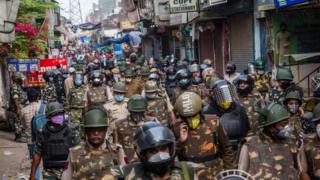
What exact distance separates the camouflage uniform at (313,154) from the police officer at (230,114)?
1772 millimetres

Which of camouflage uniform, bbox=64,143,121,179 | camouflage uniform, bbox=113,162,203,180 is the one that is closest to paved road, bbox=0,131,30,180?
camouflage uniform, bbox=64,143,121,179

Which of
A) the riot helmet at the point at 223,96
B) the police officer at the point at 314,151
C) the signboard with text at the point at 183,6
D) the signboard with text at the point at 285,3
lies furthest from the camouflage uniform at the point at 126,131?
the signboard with text at the point at 183,6

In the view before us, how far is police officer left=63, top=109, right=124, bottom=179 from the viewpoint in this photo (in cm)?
505

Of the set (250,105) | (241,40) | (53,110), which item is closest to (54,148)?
(53,110)

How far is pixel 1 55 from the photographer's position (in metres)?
17.8

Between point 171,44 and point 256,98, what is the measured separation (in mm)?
29597

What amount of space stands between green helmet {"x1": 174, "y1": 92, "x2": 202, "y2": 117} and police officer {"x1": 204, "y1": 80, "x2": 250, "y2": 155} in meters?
1.40

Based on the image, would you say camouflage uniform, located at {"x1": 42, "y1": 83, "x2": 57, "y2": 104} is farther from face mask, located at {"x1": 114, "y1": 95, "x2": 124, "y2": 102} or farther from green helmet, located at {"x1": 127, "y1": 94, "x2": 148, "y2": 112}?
green helmet, located at {"x1": 127, "y1": 94, "x2": 148, "y2": 112}

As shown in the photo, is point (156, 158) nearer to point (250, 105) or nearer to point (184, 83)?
point (250, 105)

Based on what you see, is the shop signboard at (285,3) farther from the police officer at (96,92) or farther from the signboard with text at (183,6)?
the signboard with text at (183,6)

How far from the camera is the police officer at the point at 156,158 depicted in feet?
11.8

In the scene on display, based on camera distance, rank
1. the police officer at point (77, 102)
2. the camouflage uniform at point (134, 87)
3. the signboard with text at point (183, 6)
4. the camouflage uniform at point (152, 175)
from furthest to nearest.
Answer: the signboard with text at point (183, 6) < the camouflage uniform at point (134, 87) < the police officer at point (77, 102) < the camouflage uniform at point (152, 175)

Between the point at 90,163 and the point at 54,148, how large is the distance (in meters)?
1.57


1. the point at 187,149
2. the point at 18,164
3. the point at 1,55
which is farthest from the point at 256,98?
the point at 1,55
